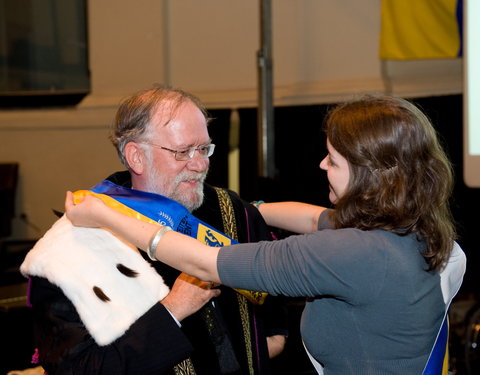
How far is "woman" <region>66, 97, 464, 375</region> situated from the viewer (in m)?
1.64

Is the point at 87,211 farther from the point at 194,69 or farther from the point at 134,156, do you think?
the point at 194,69

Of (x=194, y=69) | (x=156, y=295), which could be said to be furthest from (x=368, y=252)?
(x=194, y=69)

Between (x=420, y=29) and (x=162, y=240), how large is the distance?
12.8 ft

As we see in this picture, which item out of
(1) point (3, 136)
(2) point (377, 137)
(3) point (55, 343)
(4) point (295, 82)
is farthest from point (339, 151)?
(1) point (3, 136)

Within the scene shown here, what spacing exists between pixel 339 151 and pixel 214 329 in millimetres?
696

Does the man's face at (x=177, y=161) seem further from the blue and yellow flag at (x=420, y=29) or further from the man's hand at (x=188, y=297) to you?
the blue and yellow flag at (x=420, y=29)

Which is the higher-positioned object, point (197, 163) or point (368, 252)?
point (197, 163)

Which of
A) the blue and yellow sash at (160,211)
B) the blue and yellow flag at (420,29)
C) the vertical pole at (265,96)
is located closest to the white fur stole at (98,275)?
the blue and yellow sash at (160,211)

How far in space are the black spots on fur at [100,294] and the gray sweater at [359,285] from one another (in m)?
0.34

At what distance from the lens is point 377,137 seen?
1661 millimetres

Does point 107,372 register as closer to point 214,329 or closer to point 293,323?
point 214,329

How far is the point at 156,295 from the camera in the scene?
74.5 inches

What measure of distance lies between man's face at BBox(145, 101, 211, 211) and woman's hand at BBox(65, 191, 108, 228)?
35 centimetres

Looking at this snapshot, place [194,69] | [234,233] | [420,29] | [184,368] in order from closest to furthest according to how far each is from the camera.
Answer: [184,368]
[234,233]
[420,29]
[194,69]
